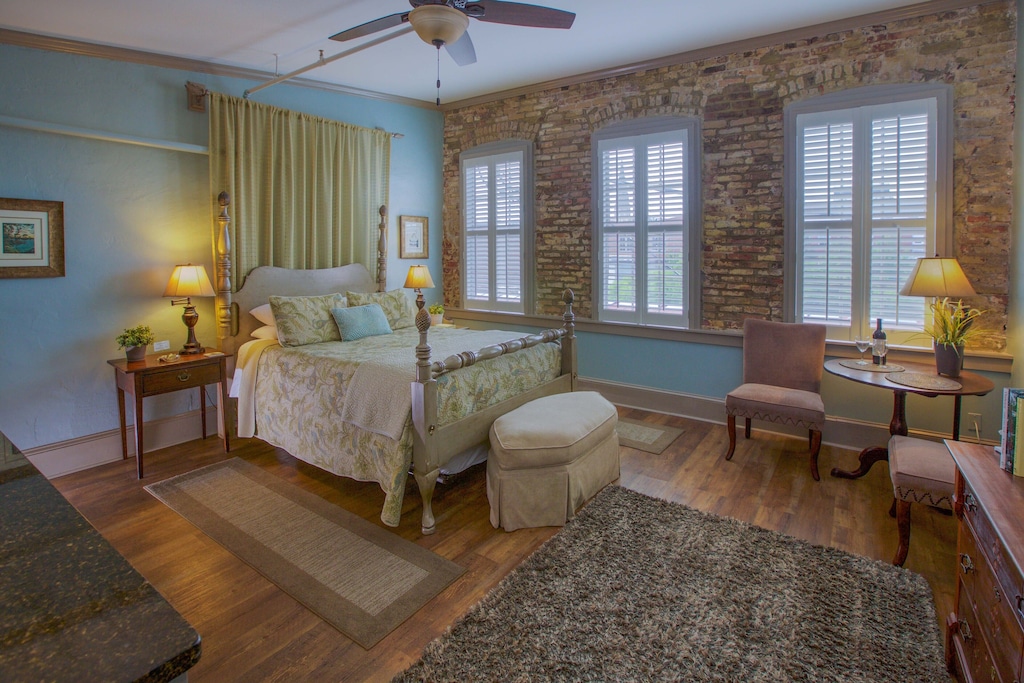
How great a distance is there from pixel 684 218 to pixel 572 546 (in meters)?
3.03

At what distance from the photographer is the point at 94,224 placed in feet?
12.8

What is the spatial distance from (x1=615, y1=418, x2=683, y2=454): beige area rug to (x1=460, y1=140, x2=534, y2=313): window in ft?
5.66

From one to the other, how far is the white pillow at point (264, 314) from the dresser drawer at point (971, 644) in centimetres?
436

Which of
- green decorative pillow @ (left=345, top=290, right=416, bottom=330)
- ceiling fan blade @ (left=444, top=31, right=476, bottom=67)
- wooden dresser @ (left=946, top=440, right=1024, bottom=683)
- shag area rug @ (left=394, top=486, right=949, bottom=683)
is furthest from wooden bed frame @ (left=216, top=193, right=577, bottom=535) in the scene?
wooden dresser @ (left=946, top=440, right=1024, bottom=683)

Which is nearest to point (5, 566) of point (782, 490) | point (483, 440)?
point (483, 440)

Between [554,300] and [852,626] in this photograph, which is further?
[554,300]

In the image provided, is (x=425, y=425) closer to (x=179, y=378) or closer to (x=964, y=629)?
(x=179, y=378)

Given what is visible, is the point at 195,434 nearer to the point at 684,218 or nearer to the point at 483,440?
the point at 483,440

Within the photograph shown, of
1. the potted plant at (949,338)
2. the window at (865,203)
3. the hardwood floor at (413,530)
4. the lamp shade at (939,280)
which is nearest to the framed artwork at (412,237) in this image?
the hardwood floor at (413,530)

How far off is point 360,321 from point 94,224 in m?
1.89

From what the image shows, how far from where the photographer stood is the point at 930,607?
90.7 inches

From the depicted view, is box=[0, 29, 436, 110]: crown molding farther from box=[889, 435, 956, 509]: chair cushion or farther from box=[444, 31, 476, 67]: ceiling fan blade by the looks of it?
box=[889, 435, 956, 509]: chair cushion

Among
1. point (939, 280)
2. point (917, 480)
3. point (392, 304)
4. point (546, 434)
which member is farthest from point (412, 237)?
point (917, 480)

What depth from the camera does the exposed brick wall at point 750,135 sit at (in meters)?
3.55
